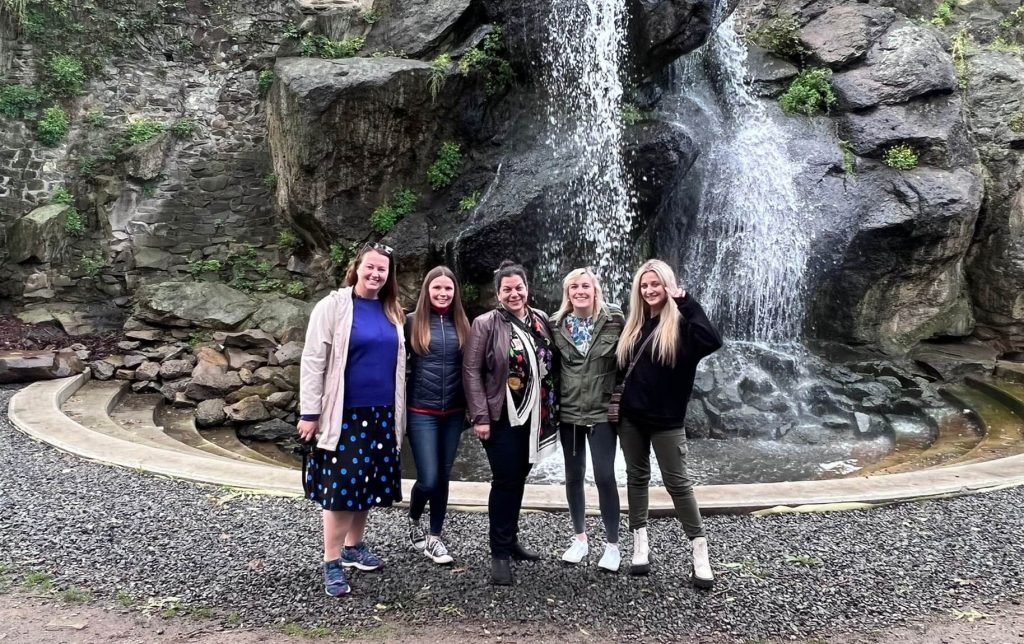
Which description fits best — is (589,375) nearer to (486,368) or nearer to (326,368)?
(486,368)

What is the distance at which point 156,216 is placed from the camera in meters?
11.1

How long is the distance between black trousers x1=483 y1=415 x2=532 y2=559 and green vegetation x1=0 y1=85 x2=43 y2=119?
11257mm

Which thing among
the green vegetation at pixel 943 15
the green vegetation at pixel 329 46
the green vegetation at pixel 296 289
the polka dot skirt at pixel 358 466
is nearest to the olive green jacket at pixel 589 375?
the polka dot skirt at pixel 358 466

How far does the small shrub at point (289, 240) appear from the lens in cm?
1105

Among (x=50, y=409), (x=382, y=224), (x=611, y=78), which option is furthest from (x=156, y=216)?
(x=611, y=78)

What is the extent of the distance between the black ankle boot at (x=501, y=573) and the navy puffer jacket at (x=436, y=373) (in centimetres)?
81

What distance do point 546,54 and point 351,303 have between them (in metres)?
7.27

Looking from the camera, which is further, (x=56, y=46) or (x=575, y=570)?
(x=56, y=46)

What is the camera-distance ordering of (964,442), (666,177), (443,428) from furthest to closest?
(666,177)
(964,442)
(443,428)

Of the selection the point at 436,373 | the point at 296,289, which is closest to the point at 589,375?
the point at 436,373

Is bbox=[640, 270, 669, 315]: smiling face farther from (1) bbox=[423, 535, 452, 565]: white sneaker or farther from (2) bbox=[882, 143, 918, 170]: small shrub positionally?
(2) bbox=[882, 143, 918, 170]: small shrub

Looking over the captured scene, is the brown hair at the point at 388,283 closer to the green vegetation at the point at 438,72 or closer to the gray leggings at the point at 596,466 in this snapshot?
the gray leggings at the point at 596,466

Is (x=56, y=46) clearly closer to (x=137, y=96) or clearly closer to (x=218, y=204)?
(x=137, y=96)

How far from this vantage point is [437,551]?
139 inches
